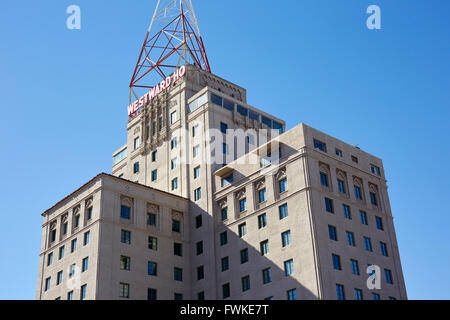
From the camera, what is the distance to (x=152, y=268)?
3039 inches

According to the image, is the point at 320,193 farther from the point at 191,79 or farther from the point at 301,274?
the point at 191,79

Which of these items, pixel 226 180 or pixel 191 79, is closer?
pixel 226 180

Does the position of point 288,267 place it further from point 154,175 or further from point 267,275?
point 154,175

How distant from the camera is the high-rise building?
2749 inches

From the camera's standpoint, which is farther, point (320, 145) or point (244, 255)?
point (320, 145)

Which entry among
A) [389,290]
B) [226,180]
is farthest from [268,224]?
[389,290]

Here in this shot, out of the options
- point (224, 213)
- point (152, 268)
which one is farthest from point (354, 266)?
point (152, 268)

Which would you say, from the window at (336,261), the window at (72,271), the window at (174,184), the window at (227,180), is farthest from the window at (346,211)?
the window at (72,271)

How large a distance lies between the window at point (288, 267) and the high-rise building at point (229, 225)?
116 mm

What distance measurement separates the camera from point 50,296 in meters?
78.6

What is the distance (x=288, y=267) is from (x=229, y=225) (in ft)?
40.7

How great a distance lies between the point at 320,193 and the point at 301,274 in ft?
34.2
